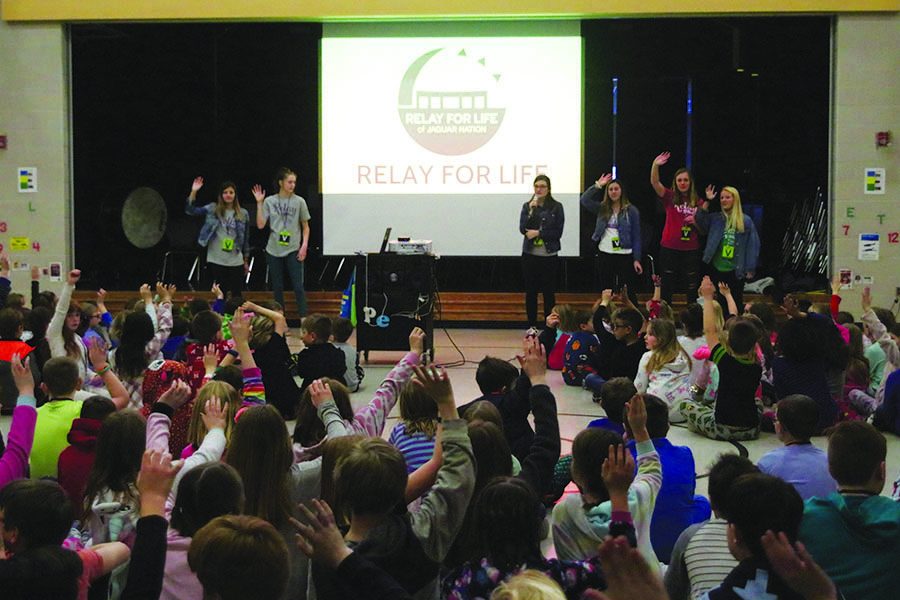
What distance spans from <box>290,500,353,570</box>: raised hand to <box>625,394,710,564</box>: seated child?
88.4 inches

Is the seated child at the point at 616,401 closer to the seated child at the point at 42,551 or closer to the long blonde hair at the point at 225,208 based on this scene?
the seated child at the point at 42,551

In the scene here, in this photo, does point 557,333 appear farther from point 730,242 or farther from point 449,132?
point 449,132

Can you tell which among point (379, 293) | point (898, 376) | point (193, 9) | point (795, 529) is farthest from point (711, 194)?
point (795, 529)

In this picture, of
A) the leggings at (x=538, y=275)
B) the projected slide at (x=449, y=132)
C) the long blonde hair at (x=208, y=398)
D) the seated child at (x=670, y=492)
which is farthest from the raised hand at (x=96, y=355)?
the projected slide at (x=449, y=132)

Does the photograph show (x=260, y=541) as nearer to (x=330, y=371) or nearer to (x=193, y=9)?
(x=330, y=371)

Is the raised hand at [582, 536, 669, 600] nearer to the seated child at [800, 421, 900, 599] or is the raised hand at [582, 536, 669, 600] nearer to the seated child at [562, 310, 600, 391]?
the seated child at [800, 421, 900, 599]

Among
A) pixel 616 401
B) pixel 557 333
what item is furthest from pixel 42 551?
pixel 557 333

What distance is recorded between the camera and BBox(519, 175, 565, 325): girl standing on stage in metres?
9.82

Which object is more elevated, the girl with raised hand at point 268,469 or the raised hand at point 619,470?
the raised hand at point 619,470

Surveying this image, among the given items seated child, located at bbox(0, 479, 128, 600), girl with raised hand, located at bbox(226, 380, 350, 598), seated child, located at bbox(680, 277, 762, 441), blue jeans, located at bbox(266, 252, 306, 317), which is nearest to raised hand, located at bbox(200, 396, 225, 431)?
girl with raised hand, located at bbox(226, 380, 350, 598)

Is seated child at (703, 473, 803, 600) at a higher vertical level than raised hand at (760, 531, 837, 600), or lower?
lower

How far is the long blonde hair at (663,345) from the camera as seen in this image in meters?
6.45

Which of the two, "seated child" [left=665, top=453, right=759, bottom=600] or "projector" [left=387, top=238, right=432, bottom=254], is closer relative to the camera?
"seated child" [left=665, top=453, right=759, bottom=600]

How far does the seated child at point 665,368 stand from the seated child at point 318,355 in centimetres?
177
